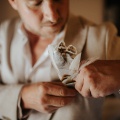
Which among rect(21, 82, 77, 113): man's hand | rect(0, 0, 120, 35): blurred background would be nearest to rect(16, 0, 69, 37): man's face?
rect(21, 82, 77, 113): man's hand

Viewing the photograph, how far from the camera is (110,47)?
0.47 m

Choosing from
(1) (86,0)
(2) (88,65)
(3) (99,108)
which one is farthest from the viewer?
(1) (86,0)

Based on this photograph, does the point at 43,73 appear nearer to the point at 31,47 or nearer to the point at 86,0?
the point at 31,47

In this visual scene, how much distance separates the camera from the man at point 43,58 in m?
0.46

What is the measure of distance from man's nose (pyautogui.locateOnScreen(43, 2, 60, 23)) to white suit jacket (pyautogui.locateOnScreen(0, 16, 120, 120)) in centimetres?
5

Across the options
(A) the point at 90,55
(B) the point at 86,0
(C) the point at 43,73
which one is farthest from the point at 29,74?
(B) the point at 86,0

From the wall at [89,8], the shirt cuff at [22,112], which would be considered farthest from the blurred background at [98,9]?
the shirt cuff at [22,112]

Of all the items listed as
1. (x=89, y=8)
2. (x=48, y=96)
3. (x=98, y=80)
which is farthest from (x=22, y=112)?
(x=89, y=8)

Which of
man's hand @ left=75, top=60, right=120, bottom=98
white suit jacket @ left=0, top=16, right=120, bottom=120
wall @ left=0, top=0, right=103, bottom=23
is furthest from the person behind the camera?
wall @ left=0, top=0, right=103, bottom=23

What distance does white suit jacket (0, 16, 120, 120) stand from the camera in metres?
0.48

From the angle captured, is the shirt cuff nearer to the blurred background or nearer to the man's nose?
the man's nose

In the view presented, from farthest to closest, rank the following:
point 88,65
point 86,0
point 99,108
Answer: point 86,0
point 99,108
point 88,65

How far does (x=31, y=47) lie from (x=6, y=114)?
0.15 meters

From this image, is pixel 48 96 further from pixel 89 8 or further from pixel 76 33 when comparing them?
pixel 89 8
